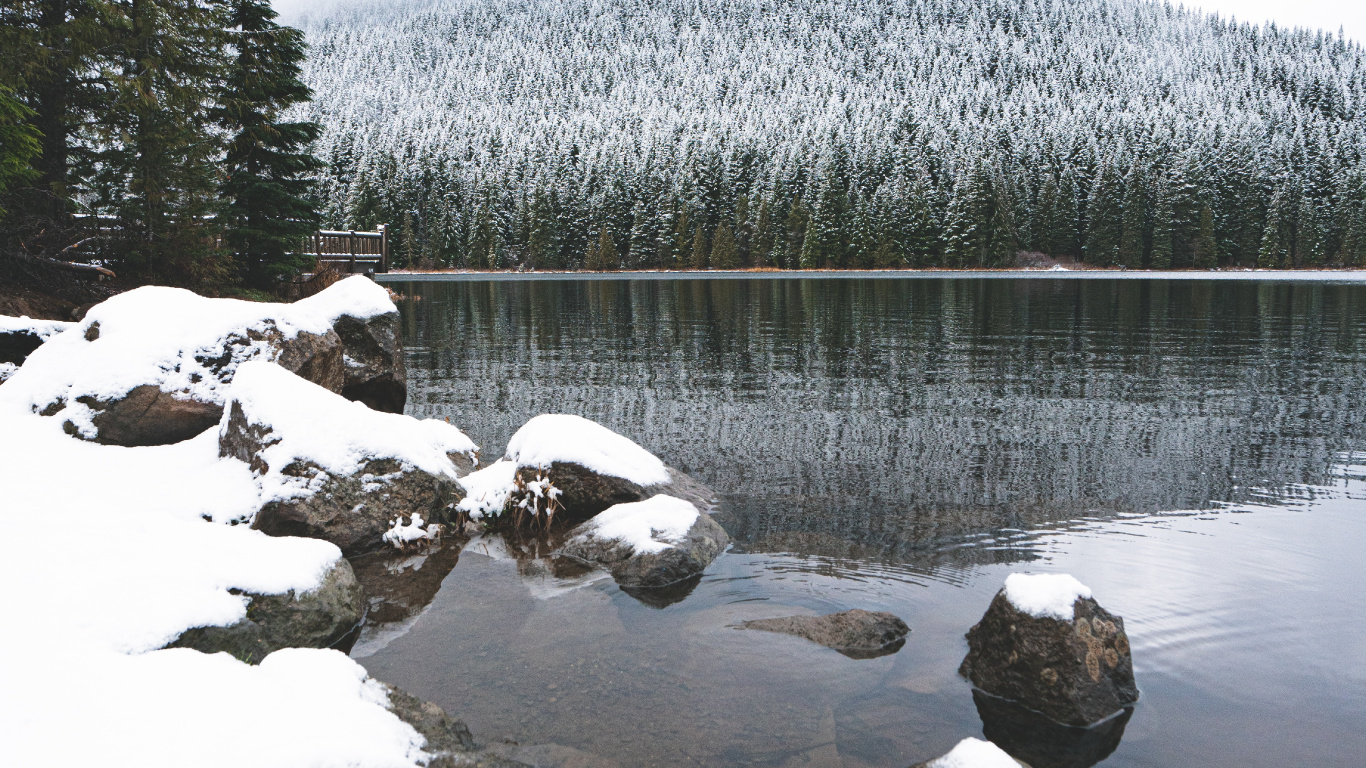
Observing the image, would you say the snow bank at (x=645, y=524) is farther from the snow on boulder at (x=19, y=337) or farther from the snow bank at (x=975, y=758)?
the snow on boulder at (x=19, y=337)

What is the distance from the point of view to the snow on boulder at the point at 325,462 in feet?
27.1

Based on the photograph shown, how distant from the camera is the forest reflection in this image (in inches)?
421

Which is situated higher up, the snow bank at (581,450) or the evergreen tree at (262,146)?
the evergreen tree at (262,146)

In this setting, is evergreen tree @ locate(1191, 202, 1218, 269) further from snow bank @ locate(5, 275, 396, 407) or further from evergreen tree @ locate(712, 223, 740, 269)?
snow bank @ locate(5, 275, 396, 407)

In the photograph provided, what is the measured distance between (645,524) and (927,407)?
31.6ft

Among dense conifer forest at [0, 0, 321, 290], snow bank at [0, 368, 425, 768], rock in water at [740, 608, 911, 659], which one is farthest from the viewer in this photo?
dense conifer forest at [0, 0, 321, 290]

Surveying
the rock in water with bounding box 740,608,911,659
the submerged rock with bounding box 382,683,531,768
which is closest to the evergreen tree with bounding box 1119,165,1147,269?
the rock in water with bounding box 740,608,911,659

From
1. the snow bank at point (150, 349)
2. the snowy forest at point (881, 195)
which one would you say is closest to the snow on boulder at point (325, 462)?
the snow bank at point (150, 349)

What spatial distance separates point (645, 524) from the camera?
8.70 metres

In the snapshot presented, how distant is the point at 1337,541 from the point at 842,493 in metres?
5.54

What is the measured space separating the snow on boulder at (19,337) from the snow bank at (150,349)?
2.83 m

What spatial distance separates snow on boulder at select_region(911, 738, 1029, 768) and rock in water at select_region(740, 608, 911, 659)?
2.03 m

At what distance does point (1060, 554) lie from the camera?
8.95 metres

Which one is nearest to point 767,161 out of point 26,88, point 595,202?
point 595,202
